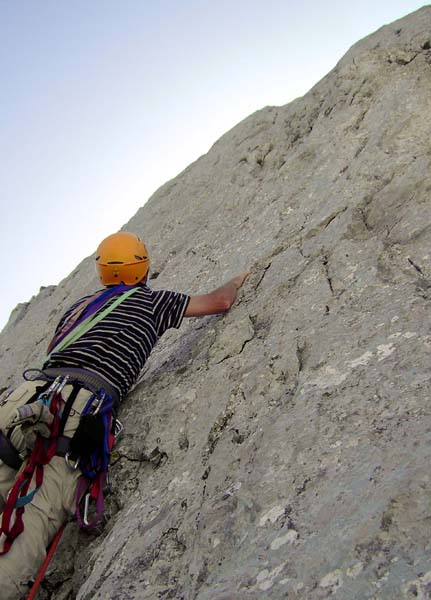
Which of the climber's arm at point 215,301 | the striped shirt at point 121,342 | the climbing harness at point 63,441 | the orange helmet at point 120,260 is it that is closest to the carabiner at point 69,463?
the climbing harness at point 63,441

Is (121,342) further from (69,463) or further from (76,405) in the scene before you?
(69,463)

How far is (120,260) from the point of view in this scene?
518cm

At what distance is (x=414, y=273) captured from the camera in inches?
170

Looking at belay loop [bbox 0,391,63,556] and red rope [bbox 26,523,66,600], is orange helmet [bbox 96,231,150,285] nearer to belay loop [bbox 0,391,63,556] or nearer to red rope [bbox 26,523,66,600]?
belay loop [bbox 0,391,63,556]

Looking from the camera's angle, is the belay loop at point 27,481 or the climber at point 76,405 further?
the climber at point 76,405

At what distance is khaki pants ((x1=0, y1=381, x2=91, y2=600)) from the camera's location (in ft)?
12.8

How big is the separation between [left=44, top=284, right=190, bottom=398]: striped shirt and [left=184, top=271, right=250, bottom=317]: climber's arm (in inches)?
4.7

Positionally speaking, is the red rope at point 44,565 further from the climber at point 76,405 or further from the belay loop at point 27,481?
the belay loop at point 27,481

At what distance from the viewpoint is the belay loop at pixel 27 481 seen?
12.9ft

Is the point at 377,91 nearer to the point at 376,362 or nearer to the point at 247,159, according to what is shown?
the point at 247,159

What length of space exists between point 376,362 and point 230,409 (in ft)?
3.61

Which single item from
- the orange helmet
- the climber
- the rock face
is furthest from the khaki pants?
the orange helmet

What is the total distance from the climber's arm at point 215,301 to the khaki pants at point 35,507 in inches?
44.3

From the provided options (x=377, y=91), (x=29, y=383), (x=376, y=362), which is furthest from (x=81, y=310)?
(x=377, y=91)
